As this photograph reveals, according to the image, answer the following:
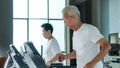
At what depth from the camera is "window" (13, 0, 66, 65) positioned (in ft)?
29.2

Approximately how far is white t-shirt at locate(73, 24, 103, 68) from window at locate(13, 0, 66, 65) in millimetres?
6315

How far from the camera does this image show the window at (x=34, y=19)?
8.91 meters

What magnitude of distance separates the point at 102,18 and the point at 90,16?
4.80ft

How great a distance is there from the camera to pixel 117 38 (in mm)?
6734

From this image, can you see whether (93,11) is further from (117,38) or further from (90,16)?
(117,38)

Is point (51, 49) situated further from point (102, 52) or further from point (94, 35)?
point (102, 52)

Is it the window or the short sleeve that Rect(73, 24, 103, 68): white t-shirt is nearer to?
the short sleeve

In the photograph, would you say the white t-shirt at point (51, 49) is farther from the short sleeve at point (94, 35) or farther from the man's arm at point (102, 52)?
the man's arm at point (102, 52)

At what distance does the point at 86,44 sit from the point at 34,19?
22.2 feet

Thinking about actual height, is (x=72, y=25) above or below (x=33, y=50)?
above

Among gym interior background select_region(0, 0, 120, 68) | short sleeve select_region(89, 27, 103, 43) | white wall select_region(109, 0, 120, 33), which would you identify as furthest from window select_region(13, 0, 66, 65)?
short sleeve select_region(89, 27, 103, 43)

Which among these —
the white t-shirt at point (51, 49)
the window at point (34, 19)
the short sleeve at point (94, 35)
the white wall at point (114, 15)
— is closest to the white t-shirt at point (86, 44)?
the short sleeve at point (94, 35)

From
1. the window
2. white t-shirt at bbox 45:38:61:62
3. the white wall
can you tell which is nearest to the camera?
white t-shirt at bbox 45:38:61:62

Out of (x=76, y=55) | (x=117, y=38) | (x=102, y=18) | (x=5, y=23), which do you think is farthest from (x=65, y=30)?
(x=76, y=55)
